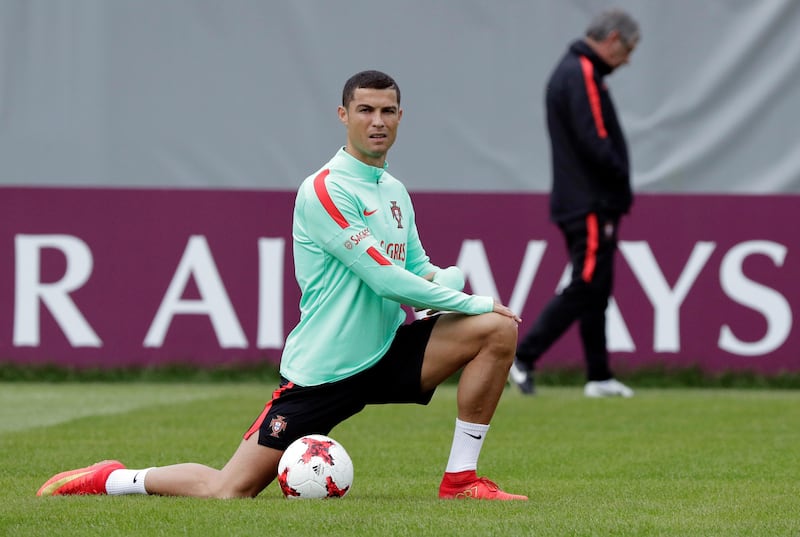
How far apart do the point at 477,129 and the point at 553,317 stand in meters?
2.45

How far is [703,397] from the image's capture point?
10.8 meters

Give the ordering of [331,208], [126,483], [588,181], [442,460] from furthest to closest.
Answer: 1. [588,181]
2. [442,460]
3. [126,483]
4. [331,208]

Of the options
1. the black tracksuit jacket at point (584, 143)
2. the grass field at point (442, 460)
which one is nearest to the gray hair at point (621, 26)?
the black tracksuit jacket at point (584, 143)

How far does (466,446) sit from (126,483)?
126 cm

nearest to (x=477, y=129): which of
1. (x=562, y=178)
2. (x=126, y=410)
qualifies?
(x=562, y=178)

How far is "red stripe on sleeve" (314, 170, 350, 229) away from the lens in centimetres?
616

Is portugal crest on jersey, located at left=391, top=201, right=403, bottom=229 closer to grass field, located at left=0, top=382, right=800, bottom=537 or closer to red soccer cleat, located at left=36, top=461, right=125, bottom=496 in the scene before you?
grass field, located at left=0, top=382, right=800, bottom=537

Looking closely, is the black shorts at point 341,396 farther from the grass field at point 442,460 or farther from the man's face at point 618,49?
the man's face at point 618,49

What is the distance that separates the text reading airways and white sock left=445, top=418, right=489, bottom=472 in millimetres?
5591

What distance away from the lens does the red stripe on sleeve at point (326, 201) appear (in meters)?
6.16

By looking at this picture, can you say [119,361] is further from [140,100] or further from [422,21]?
[422,21]

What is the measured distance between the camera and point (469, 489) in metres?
6.18

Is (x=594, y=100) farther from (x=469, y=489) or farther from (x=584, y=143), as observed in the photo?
(x=469, y=489)

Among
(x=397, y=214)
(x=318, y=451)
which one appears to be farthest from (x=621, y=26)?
(x=318, y=451)
